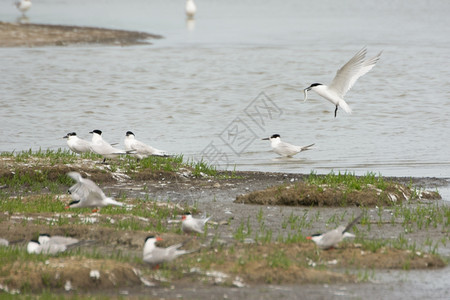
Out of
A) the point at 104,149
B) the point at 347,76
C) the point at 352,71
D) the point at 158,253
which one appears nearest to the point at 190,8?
the point at 347,76

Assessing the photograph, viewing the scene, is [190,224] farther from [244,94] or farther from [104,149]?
[244,94]

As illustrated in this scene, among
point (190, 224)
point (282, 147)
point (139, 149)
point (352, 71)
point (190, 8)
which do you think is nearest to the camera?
point (190, 224)

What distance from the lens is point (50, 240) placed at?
23.8 ft

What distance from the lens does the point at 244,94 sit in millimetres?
24578

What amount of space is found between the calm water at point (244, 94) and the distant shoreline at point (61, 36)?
125 centimetres

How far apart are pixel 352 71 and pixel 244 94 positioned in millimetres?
11726

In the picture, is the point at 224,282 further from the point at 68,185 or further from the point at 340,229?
the point at 68,185

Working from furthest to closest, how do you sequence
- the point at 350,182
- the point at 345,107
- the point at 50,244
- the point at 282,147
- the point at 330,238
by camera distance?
the point at 282,147, the point at 345,107, the point at 350,182, the point at 330,238, the point at 50,244

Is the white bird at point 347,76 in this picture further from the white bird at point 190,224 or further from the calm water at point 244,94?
the white bird at point 190,224

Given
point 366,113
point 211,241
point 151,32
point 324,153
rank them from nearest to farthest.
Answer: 1. point 211,241
2. point 324,153
3. point 366,113
4. point 151,32

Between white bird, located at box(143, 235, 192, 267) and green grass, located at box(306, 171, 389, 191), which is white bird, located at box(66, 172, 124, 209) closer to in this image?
white bird, located at box(143, 235, 192, 267)

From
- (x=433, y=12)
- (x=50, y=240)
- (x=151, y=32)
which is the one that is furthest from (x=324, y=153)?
(x=433, y=12)

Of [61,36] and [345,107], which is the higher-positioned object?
[345,107]

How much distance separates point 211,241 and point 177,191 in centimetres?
329
